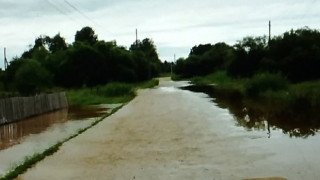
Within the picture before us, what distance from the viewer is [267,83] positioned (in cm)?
4106

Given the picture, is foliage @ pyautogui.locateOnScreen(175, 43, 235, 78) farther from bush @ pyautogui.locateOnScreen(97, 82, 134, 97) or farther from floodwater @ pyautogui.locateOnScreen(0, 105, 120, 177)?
floodwater @ pyautogui.locateOnScreen(0, 105, 120, 177)

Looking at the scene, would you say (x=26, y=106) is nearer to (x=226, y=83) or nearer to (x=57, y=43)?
(x=226, y=83)

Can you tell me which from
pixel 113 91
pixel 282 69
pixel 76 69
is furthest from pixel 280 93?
Result: pixel 76 69

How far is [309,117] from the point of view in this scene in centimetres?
2269

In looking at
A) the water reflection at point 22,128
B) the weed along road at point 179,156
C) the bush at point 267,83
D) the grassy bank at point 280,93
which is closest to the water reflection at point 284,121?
the weed along road at point 179,156

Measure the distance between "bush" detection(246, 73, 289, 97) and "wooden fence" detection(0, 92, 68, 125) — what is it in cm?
1781

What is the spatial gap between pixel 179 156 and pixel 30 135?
9.23 metres

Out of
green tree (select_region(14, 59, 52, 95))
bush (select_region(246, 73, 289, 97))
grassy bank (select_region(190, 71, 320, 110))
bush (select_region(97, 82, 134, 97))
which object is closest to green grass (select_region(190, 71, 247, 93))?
bush (select_region(246, 73, 289, 97))

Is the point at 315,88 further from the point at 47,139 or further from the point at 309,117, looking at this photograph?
the point at 47,139

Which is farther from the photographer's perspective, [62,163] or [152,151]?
[152,151]

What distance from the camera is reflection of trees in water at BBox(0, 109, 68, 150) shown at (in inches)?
718

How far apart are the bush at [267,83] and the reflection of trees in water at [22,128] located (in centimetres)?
2069

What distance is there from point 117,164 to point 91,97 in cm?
3500

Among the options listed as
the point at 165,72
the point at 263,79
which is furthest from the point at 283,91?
the point at 165,72
